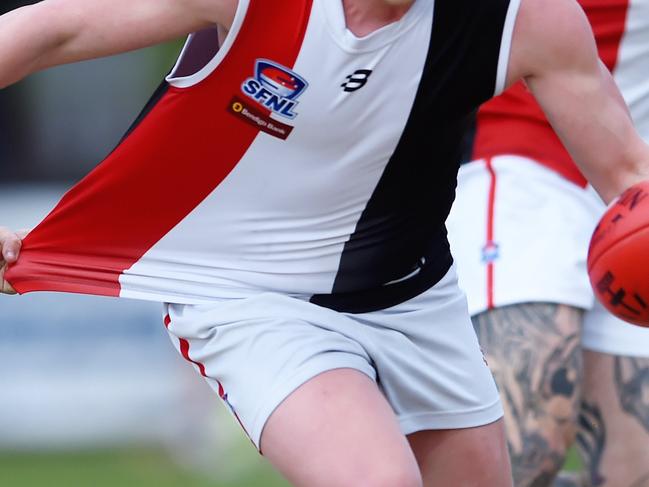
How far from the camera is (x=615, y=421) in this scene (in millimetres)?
4043

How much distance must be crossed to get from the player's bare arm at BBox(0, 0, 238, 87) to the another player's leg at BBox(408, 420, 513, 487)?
115cm

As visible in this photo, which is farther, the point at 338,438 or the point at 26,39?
the point at 26,39

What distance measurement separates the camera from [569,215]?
13.6ft

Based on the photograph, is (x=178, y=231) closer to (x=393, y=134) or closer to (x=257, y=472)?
(x=393, y=134)

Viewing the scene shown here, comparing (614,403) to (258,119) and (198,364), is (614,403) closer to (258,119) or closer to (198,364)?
(198,364)

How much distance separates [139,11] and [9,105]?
5.18 m

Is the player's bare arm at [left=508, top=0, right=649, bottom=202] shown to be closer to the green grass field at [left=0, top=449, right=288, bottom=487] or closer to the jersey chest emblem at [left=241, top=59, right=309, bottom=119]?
the jersey chest emblem at [left=241, top=59, right=309, bottom=119]

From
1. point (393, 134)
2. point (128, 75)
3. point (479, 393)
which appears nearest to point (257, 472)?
point (128, 75)

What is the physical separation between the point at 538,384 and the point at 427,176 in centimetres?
106

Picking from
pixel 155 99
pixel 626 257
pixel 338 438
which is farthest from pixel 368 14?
pixel 338 438

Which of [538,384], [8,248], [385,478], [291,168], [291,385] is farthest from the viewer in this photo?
[538,384]

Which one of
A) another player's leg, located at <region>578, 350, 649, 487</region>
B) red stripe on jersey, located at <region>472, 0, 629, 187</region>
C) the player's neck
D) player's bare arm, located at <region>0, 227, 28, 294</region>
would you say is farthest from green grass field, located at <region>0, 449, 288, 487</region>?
the player's neck

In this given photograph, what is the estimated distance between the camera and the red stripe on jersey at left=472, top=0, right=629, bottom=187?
4.14 meters

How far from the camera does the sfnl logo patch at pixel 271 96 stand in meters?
2.89
